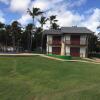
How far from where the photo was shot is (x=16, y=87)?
17453 millimetres

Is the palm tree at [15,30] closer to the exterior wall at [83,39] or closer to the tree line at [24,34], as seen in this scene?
the tree line at [24,34]

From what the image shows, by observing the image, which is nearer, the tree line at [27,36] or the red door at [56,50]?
the red door at [56,50]

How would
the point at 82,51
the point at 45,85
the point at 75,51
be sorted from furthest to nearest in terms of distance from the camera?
the point at 75,51 < the point at 82,51 < the point at 45,85

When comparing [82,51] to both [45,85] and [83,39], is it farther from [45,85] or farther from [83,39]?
[45,85]

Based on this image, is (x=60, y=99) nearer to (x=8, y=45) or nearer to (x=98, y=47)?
(x=98, y=47)

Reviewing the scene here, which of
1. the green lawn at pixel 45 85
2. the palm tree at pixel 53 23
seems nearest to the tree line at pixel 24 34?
the palm tree at pixel 53 23

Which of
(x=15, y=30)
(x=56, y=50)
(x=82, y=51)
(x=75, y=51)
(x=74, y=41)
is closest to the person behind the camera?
(x=74, y=41)

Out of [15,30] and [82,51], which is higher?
[15,30]

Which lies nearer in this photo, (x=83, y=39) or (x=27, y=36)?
(x=83, y=39)

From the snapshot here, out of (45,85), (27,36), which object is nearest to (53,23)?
(27,36)

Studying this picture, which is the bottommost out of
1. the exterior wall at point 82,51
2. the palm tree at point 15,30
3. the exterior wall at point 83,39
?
the exterior wall at point 82,51

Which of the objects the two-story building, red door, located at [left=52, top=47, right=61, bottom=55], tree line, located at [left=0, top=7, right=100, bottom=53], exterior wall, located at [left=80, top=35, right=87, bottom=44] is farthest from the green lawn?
tree line, located at [left=0, top=7, right=100, bottom=53]

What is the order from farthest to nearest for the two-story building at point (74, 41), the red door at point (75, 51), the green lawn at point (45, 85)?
1. the red door at point (75, 51)
2. the two-story building at point (74, 41)
3. the green lawn at point (45, 85)

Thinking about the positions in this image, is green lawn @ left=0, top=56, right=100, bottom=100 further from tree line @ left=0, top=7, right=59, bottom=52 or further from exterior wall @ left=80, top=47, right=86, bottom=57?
tree line @ left=0, top=7, right=59, bottom=52
